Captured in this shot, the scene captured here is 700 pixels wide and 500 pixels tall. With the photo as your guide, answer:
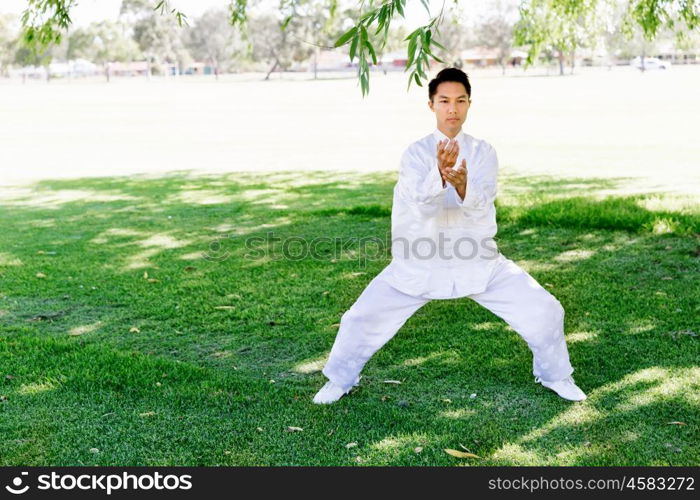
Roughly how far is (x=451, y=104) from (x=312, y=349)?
209 cm

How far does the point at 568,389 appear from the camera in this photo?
4508 mm

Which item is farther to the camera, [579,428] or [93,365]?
[93,365]

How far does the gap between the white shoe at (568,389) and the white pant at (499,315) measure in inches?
1.6

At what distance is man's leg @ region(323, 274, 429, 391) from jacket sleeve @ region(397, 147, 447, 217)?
0.51 m

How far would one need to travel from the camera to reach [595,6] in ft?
37.2

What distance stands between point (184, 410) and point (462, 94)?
2.27 meters

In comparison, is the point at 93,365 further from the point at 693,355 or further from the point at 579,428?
the point at 693,355

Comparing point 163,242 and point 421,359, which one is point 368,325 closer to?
point 421,359

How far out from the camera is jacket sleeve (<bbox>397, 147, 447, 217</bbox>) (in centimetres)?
408

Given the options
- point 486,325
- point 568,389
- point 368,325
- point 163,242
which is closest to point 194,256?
point 163,242

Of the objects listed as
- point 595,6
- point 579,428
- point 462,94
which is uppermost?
point 595,6

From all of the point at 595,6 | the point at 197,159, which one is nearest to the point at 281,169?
the point at 197,159

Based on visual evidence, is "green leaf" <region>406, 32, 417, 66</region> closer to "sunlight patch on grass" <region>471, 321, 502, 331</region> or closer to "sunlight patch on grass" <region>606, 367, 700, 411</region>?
"sunlight patch on grass" <region>606, 367, 700, 411</region>

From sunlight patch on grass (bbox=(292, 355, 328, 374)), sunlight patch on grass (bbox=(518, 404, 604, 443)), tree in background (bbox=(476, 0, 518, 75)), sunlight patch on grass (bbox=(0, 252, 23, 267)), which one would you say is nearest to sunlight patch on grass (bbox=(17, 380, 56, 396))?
sunlight patch on grass (bbox=(292, 355, 328, 374))
